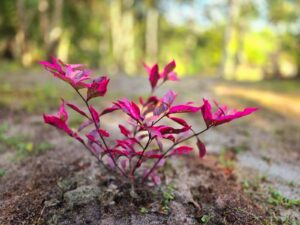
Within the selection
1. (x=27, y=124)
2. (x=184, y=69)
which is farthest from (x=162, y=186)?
(x=184, y=69)

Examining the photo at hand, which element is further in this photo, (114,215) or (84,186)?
(84,186)

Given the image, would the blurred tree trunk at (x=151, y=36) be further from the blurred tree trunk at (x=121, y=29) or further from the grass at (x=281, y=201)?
the grass at (x=281, y=201)

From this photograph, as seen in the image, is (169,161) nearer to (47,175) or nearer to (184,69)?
(47,175)

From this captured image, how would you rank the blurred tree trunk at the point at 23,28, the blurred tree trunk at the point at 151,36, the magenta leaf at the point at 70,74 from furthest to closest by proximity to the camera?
the blurred tree trunk at the point at 151,36
the blurred tree trunk at the point at 23,28
the magenta leaf at the point at 70,74

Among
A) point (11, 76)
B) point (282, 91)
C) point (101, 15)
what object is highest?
point (101, 15)

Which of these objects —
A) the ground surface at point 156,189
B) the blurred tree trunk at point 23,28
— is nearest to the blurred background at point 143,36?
the blurred tree trunk at point 23,28

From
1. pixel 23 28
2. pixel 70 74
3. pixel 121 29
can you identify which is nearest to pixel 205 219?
pixel 70 74
